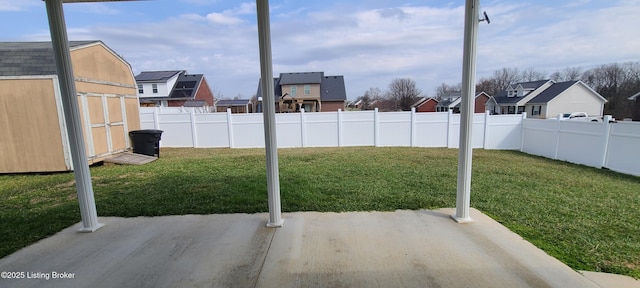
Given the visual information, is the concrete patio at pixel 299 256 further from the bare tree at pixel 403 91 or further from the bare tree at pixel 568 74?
the bare tree at pixel 568 74

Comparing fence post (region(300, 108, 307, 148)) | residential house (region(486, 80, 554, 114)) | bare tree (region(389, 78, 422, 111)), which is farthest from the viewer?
bare tree (region(389, 78, 422, 111))

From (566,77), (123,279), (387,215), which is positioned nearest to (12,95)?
(123,279)

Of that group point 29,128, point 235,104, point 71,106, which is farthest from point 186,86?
point 71,106

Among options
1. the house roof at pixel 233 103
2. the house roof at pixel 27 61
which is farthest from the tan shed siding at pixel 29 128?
the house roof at pixel 233 103

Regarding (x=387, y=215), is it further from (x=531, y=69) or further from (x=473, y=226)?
(x=531, y=69)

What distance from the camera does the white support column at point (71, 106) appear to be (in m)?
2.97

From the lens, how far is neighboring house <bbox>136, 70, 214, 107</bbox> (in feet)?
92.9

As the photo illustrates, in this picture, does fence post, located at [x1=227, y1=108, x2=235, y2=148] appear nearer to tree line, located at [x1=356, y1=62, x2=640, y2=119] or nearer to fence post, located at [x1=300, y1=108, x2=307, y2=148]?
fence post, located at [x1=300, y1=108, x2=307, y2=148]

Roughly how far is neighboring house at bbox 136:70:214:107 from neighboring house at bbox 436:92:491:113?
29.3 meters

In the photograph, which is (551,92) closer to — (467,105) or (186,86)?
(467,105)

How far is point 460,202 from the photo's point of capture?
339 centimetres

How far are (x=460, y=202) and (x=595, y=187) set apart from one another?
3.89 meters

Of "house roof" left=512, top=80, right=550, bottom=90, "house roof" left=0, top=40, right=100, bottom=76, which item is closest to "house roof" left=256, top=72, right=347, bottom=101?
"house roof" left=512, top=80, right=550, bottom=90

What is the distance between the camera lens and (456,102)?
37.4 m
